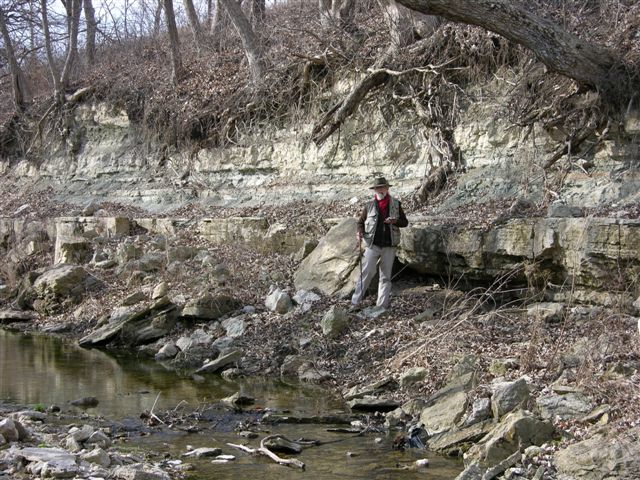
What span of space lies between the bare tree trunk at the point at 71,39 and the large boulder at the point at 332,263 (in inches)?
504

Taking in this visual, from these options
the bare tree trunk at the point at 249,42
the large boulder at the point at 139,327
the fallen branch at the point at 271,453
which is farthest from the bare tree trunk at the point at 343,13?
the fallen branch at the point at 271,453

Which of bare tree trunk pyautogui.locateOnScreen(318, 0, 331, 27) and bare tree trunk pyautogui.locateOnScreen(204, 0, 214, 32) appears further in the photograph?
bare tree trunk pyautogui.locateOnScreen(204, 0, 214, 32)

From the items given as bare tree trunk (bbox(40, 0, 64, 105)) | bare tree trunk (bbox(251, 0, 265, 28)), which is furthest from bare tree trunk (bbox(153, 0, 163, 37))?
bare tree trunk (bbox(251, 0, 265, 28))

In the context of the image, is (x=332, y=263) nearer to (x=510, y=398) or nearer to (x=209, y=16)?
(x=510, y=398)

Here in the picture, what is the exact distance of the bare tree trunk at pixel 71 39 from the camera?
21.7 meters

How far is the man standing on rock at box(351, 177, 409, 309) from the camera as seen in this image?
34.7 ft

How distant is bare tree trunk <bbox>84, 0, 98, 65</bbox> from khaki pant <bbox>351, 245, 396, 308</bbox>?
49.1 feet

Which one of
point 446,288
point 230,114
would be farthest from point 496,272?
point 230,114

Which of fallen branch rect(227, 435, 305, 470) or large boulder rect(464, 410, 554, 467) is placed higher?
large boulder rect(464, 410, 554, 467)

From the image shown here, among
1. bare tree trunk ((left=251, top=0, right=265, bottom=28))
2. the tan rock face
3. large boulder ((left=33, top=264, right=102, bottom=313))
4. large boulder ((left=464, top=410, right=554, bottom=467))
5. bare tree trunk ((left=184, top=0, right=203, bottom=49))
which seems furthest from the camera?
bare tree trunk ((left=184, top=0, right=203, bottom=49))

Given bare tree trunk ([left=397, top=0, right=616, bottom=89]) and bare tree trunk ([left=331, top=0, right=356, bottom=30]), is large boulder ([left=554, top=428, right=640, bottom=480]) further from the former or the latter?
bare tree trunk ([left=331, top=0, right=356, bottom=30])

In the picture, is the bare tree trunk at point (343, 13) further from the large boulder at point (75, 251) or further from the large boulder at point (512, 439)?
the large boulder at point (512, 439)

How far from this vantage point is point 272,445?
6.65m

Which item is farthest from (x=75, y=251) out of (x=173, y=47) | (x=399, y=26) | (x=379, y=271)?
(x=399, y=26)
